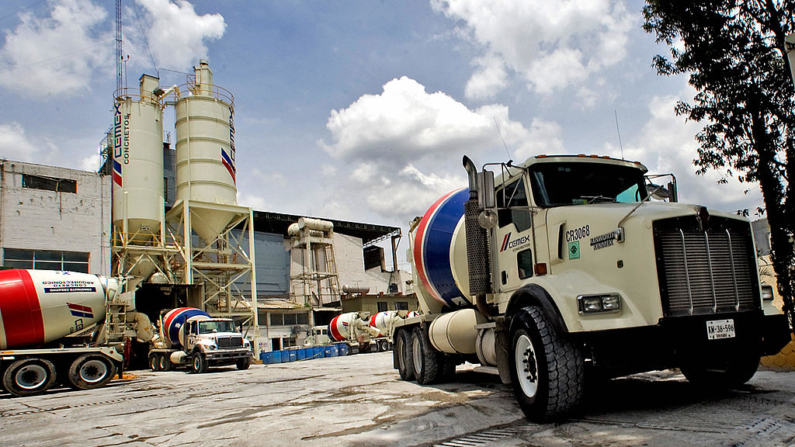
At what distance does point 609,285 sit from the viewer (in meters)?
6.14

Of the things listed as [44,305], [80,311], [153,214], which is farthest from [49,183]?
[44,305]

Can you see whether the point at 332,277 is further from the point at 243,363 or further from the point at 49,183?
the point at 49,183

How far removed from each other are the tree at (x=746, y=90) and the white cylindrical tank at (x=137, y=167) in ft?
93.9

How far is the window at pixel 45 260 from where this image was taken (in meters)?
26.4

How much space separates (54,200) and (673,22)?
28.8m

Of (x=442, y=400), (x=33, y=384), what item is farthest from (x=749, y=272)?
(x=33, y=384)

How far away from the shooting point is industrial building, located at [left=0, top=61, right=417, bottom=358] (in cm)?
2738

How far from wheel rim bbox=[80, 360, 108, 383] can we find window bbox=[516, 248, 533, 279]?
14.6 meters

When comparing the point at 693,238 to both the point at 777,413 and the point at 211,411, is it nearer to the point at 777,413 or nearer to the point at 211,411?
the point at 777,413

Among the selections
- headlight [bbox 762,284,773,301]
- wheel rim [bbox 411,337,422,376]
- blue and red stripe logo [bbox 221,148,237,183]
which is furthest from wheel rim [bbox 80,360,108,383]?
blue and red stripe logo [bbox 221,148,237,183]

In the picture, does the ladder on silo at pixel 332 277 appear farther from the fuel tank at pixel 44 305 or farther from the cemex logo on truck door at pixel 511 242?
the cemex logo on truck door at pixel 511 242

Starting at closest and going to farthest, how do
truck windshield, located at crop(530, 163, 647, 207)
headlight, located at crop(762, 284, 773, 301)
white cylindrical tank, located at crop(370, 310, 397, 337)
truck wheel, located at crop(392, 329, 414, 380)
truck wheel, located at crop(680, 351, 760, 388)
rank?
headlight, located at crop(762, 284, 773, 301), truck wheel, located at crop(680, 351, 760, 388), truck windshield, located at crop(530, 163, 647, 207), truck wheel, located at crop(392, 329, 414, 380), white cylindrical tank, located at crop(370, 310, 397, 337)

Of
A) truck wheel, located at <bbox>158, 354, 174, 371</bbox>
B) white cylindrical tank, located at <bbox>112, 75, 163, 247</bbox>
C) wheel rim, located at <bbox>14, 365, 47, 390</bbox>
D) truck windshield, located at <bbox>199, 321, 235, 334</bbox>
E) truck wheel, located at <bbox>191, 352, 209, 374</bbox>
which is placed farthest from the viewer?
white cylindrical tank, located at <bbox>112, 75, 163, 247</bbox>

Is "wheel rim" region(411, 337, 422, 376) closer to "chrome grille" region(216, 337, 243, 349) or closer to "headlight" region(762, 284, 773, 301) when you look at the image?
"headlight" region(762, 284, 773, 301)
